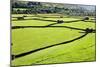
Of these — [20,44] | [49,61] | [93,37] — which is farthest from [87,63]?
[20,44]

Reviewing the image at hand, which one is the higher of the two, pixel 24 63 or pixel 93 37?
pixel 93 37

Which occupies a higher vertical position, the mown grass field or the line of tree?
the line of tree

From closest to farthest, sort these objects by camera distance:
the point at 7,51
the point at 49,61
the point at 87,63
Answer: the point at 7,51, the point at 49,61, the point at 87,63

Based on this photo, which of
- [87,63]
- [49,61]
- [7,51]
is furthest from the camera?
[87,63]

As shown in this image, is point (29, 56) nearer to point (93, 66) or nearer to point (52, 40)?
point (52, 40)

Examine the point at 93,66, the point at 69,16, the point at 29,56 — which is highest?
the point at 69,16

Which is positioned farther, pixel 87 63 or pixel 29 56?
pixel 87 63

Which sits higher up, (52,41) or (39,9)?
(39,9)

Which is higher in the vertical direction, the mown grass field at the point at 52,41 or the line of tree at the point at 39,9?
the line of tree at the point at 39,9
